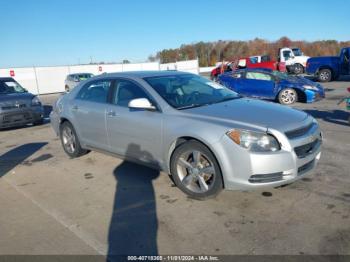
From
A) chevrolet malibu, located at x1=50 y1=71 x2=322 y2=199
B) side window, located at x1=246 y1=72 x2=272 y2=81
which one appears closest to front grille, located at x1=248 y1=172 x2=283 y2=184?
chevrolet malibu, located at x1=50 y1=71 x2=322 y2=199

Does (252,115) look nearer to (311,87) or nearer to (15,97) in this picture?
(15,97)

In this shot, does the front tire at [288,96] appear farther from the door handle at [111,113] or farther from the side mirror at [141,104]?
the side mirror at [141,104]

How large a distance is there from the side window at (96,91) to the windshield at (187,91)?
90 centimetres

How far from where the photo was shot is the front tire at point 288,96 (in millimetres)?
12352

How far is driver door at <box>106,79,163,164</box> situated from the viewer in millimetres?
4590

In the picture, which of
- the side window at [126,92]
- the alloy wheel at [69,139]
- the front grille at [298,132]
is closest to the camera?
the front grille at [298,132]

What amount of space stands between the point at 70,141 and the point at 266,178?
408 centimetres

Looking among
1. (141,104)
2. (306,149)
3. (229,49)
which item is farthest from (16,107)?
(229,49)

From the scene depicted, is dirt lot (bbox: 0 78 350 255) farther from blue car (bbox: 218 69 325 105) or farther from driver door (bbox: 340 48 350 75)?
driver door (bbox: 340 48 350 75)

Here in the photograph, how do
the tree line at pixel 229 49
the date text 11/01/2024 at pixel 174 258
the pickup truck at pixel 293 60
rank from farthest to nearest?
the tree line at pixel 229 49 → the pickup truck at pixel 293 60 → the date text 11/01/2024 at pixel 174 258

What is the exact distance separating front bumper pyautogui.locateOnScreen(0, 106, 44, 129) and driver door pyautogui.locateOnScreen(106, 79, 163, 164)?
5800 mm

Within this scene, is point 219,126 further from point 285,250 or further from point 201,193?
point 285,250

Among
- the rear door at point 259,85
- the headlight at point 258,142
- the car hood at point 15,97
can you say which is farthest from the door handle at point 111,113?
the rear door at point 259,85

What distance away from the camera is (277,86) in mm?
12602
